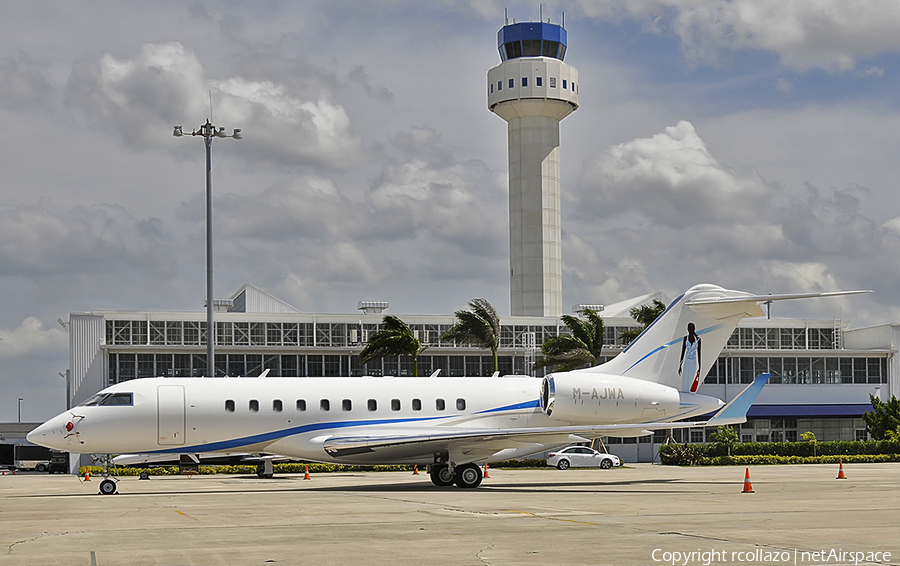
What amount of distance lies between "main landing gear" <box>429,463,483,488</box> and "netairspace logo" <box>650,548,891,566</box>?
49.6ft

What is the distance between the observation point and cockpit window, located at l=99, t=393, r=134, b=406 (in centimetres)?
2716

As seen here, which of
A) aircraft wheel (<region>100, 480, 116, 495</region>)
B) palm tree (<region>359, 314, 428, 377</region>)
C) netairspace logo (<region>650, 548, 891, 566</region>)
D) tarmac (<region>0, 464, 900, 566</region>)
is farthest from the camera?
palm tree (<region>359, 314, 428, 377</region>)

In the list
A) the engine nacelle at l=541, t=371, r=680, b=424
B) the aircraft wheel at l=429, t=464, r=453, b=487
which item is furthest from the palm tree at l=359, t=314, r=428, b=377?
the aircraft wheel at l=429, t=464, r=453, b=487

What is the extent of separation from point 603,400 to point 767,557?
16.5m

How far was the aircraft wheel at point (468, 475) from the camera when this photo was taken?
27797 millimetres

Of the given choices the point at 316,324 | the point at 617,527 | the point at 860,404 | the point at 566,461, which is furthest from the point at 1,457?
the point at 617,527

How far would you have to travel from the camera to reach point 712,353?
1193 inches

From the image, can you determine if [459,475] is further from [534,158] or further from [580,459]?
[534,158]

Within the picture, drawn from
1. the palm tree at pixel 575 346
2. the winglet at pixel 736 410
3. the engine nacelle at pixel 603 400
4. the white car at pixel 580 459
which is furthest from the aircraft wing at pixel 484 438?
the palm tree at pixel 575 346

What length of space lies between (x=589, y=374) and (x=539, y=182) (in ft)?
194

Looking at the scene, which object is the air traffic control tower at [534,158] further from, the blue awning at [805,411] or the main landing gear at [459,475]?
the main landing gear at [459,475]

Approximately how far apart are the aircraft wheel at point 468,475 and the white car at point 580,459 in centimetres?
2167

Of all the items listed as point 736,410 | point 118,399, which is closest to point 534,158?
point 736,410

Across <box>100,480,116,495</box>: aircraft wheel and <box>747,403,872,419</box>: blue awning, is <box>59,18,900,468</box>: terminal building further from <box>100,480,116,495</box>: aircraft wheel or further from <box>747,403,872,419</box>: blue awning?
<box>100,480,116,495</box>: aircraft wheel
